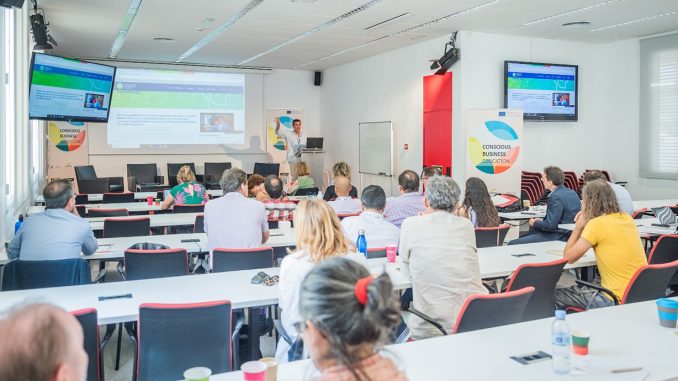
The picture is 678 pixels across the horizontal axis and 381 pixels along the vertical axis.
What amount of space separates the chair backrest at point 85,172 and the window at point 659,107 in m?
9.95

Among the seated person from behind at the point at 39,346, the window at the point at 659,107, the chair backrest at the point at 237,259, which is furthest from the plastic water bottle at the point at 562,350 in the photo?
the window at the point at 659,107

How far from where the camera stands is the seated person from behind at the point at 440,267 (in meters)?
3.16

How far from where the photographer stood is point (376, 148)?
11.7m

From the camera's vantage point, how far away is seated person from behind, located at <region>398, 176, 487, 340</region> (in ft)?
10.4

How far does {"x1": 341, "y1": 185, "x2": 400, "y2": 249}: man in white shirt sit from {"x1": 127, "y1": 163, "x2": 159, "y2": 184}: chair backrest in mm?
8726

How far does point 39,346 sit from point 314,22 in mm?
7846

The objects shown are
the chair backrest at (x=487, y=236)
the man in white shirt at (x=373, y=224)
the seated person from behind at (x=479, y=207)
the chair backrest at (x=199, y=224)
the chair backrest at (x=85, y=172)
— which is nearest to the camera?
the man in white shirt at (x=373, y=224)

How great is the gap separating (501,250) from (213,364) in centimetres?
267

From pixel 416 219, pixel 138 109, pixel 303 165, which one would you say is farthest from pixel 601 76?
pixel 138 109

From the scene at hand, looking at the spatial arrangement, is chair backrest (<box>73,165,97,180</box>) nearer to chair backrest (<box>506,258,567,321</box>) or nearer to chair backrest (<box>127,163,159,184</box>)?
chair backrest (<box>127,163,159,184</box>)

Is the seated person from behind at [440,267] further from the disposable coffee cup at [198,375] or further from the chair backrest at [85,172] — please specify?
the chair backrest at [85,172]

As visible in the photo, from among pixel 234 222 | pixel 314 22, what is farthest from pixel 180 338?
pixel 314 22

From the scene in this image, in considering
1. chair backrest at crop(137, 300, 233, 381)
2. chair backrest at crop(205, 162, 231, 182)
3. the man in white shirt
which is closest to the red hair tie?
chair backrest at crop(137, 300, 233, 381)

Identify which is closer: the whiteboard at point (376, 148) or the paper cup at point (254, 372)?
the paper cup at point (254, 372)
